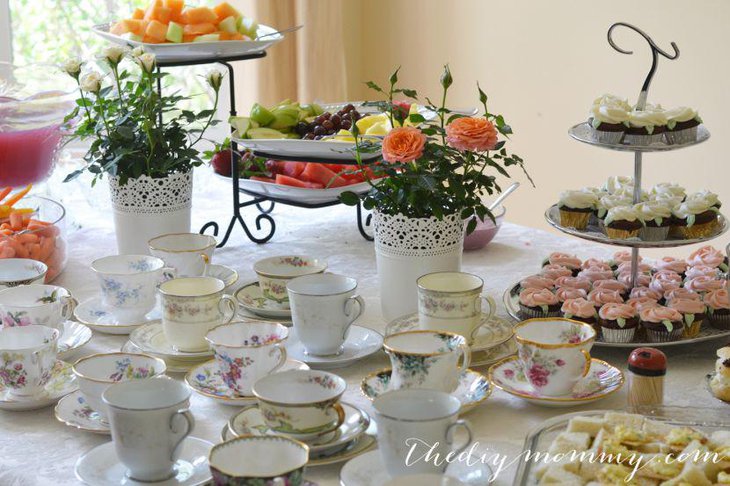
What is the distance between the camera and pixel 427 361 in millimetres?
1092

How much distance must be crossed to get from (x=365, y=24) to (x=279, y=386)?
301 cm

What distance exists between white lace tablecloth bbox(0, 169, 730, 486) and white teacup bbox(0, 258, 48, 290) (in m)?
0.13

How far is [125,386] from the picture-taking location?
105 centimetres

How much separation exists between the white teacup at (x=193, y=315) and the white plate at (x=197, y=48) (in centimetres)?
61

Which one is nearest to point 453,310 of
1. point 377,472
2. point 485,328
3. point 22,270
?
point 485,328

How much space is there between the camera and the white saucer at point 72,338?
1.36 m

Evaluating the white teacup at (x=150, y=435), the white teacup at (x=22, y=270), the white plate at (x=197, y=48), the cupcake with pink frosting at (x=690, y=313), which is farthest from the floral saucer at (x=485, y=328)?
the white plate at (x=197, y=48)

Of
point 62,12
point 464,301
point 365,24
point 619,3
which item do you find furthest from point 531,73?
point 464,301

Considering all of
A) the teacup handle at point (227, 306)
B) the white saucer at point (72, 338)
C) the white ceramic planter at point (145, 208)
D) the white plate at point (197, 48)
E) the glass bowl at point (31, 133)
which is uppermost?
the white plate at point (197, 48)

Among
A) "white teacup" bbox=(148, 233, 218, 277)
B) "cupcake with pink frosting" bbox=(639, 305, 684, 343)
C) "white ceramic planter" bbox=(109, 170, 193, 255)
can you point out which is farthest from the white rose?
"cupcake with pink frosting" bbox=(639, 305, 684, 343)

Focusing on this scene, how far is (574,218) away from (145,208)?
717 millimetres

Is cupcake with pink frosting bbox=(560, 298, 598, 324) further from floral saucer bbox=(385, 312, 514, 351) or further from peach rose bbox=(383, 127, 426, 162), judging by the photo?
peach rose bbox=(383, 127, 426, 162)

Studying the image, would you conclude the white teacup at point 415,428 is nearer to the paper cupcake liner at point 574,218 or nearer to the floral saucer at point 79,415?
the floral saucer at point 79,415

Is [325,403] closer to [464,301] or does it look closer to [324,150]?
[464,301]
